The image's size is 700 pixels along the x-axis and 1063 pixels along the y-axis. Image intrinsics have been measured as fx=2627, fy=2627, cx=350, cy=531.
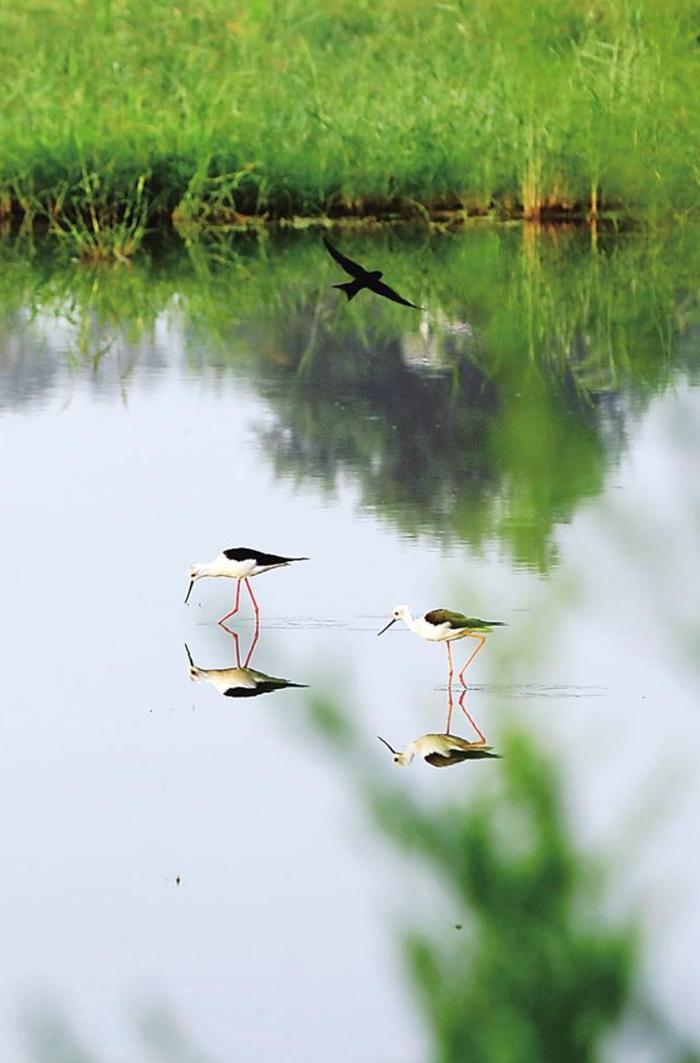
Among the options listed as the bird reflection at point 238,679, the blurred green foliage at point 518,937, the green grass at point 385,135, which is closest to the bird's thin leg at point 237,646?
the bird reflection at point 238,679

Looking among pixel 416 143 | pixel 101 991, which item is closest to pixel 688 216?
pixel 416 143

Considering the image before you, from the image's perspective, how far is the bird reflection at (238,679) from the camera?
448cm

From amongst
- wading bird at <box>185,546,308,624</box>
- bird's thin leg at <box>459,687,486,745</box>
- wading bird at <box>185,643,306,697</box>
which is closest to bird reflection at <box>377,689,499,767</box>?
bird's thin leg at <box>459,687,486,745</box>

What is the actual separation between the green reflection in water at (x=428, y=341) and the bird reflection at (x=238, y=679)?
2.33ft

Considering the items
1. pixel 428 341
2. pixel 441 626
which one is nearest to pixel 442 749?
pixel 441 626

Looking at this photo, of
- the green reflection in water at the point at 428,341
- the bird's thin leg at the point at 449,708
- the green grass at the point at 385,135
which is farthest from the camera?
the green grass at the point at 385,135

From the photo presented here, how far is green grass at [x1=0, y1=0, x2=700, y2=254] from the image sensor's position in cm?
1173

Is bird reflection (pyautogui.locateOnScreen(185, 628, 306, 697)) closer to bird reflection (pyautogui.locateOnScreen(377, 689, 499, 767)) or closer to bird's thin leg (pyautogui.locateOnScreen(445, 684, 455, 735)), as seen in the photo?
bird's thin leg (pyautogui.locateOnScreen(445, 684, 455, 735))

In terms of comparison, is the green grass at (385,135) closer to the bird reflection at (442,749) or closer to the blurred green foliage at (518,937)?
the bird reflection at (442,749)

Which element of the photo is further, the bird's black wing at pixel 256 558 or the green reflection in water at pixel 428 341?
the green reflection in water at pixel 428 341

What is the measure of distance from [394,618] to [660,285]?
18.0ft

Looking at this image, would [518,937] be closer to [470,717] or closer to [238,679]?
[470,717]

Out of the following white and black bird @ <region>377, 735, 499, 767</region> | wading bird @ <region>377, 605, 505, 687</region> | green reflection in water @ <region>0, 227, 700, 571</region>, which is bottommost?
green reflection in water @ <region>0, 227, 700, 571</region>

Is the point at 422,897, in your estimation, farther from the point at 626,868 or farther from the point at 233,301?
the point at 233,301
